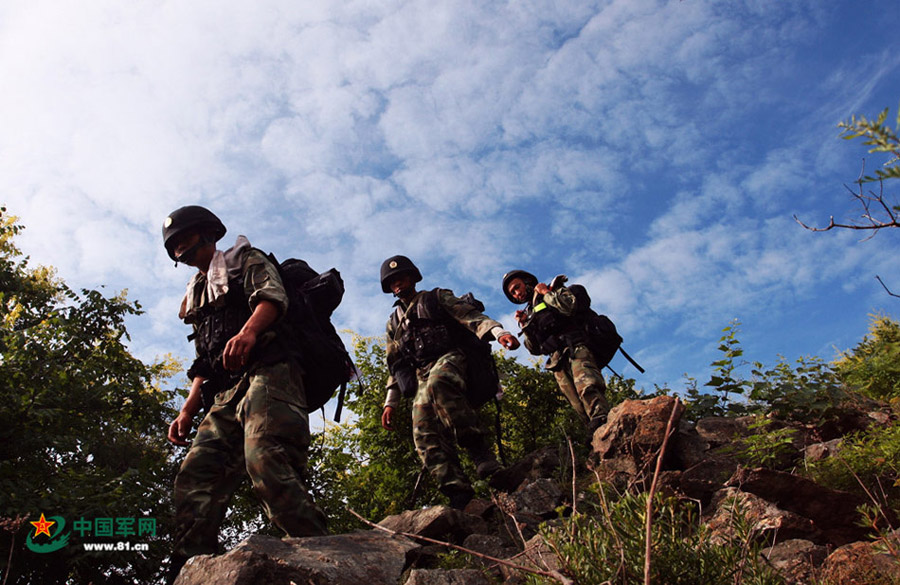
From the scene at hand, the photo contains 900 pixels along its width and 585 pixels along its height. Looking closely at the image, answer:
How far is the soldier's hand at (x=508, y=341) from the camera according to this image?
5762mm

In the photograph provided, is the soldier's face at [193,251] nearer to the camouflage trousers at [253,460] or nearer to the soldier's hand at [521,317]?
the camouflage trousers at [253,460]

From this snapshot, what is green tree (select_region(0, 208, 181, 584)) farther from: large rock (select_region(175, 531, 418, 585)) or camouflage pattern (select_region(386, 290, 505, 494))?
camouflage pattern (select_region(386, 290, 505, 494))

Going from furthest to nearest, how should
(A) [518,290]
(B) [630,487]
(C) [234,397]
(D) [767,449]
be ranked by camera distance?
(A) [518,290] → (D) [767,449] → (C) [234,397] → (B) [630,487]

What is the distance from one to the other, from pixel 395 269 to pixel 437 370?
4.45 feet

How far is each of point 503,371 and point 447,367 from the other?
2.37m

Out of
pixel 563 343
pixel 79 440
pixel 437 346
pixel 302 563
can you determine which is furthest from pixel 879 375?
pixel 79 440

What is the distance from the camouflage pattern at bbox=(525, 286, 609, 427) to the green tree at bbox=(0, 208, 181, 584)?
14.9 ft

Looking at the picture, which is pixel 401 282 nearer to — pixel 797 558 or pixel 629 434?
pixel 629 434

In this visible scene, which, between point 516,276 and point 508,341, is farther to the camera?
point 516,276

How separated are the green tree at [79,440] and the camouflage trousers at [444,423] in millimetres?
2682

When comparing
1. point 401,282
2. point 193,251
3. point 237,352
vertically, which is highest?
point 401,282

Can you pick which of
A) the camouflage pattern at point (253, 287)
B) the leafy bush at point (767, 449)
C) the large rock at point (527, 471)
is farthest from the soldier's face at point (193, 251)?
the leafy bush at point (767, 449)

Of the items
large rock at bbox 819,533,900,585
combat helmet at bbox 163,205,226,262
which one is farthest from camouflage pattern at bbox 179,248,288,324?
large rock at bbox 819,533,900,585

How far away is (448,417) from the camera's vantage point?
6.25m
